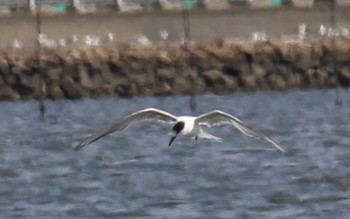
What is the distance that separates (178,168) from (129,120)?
6254 millimetres

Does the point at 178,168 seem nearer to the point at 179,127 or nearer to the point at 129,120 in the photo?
the point at 179,127

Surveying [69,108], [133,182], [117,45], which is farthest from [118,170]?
[117,45]

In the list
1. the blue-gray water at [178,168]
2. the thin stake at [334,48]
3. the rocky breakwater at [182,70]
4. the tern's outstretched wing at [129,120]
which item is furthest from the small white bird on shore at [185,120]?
the rocky breakwater at [182,70]

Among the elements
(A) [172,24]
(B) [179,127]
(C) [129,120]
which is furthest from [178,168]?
(A) [172,24]

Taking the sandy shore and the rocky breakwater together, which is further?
the sandy shore

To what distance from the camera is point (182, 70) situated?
4122 cm

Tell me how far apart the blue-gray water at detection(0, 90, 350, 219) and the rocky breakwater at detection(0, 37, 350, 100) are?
2045 millimetres

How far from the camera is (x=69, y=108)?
132 ft

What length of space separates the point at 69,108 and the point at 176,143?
9702mm

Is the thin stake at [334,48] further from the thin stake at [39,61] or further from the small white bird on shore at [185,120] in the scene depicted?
the small white bird on shore at [185,120]

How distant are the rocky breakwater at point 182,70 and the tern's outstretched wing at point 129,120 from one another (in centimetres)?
1977

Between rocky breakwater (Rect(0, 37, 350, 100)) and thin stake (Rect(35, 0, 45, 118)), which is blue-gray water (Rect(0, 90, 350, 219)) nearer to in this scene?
thin stake (Rect(35, 0, 45, 118))

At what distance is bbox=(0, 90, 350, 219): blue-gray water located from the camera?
2197 centimetres

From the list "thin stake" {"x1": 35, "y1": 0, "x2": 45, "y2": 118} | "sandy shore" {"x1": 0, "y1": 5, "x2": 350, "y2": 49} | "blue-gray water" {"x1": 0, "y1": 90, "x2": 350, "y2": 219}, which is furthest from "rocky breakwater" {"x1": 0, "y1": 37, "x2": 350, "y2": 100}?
"sandy shore" {"x1": 0, "y1": 5, "x2": 350, "y2": 49}
